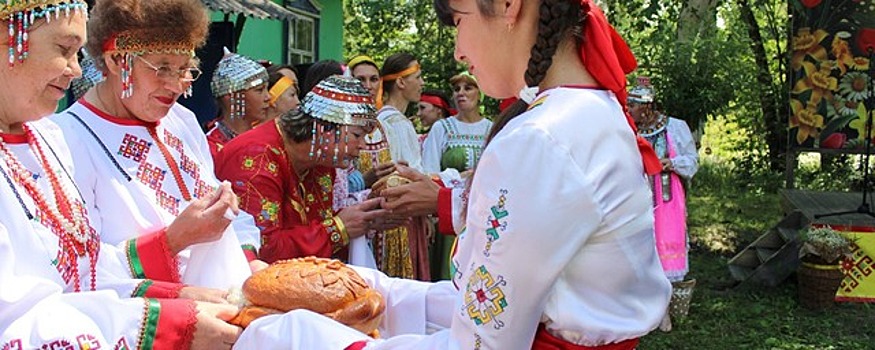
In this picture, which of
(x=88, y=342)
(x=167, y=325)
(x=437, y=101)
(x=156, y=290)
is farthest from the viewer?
(x=437, y=101)

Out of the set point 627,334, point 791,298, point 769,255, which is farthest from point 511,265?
point 769,255

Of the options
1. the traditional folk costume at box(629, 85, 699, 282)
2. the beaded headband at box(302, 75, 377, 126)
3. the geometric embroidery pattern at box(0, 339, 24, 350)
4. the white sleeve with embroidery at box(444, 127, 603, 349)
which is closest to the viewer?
the white sleeve with embroidery at box(444, 127, 603, 349)

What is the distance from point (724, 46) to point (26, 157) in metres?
8.41

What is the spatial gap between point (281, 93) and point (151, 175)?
122 inches

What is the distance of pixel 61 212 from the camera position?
189 cm

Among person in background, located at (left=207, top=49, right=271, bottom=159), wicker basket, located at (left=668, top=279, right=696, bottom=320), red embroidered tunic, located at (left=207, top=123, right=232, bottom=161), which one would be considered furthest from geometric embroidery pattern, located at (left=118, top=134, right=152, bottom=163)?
wicker basket, located at (left=668, top=279, right=696, bottom=320)

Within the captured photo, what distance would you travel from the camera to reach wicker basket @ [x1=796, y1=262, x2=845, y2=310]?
6.54 m

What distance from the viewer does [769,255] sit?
763 centimetres

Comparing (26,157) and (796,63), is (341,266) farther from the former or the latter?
(796,63)

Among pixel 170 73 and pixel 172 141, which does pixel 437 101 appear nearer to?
pixel 172 141

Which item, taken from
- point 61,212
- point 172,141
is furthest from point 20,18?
point 172,141

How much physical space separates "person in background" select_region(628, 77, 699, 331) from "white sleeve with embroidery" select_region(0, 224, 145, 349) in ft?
15.1

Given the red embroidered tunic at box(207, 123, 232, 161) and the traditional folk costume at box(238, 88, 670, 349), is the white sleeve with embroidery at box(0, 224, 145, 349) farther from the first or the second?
the red embroidered tunic at box(207, 123, 232, 161)

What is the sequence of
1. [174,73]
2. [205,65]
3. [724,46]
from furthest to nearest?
[724,46] → [205,65] → [174,73]
